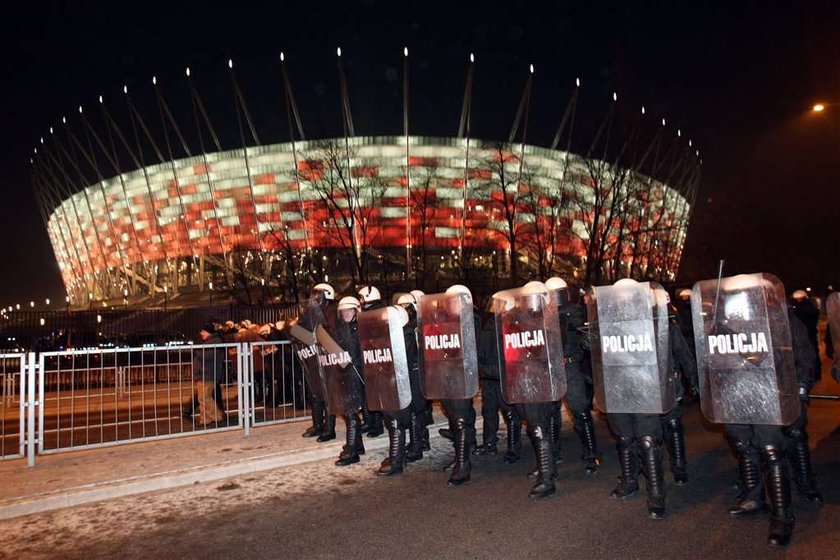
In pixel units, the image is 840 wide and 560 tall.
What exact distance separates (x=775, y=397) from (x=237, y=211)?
53648 millimetres

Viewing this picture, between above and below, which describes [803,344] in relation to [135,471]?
above

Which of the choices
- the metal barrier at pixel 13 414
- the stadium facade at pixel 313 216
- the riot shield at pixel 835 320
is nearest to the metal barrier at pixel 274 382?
the metal barrier at pixel 13 414

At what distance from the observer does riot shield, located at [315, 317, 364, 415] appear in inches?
257

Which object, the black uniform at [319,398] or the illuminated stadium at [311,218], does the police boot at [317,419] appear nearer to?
the black uniform at [319,398]

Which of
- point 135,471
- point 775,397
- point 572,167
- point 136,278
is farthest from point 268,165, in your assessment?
point 775,397

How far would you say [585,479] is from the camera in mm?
5848

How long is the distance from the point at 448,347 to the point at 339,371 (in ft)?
4.80

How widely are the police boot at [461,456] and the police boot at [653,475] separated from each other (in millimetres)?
1749

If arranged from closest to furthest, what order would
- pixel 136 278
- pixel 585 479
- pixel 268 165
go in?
pixel 585 479, pixel 268 165, pixel 136 278

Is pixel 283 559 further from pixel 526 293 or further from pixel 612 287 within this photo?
pixel 612 287

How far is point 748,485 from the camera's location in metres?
4.70

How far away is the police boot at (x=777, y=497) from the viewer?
3969 mm

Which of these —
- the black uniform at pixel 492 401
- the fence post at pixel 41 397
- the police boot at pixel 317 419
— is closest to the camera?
the black uniform at pixel 492 401

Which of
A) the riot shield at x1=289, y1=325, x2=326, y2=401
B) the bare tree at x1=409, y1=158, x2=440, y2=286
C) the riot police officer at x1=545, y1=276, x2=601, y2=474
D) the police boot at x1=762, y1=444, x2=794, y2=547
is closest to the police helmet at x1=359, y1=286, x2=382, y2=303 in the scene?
the riot shield at x1=289, y1=325, x2=326, y2=401
